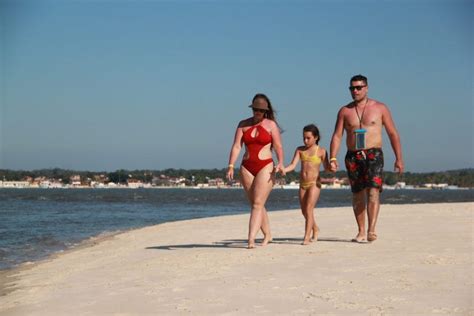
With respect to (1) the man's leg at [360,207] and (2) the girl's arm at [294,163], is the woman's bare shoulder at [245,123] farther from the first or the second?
(1) the man's leg at [360,207]

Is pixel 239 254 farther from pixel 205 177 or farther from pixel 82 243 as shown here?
pixel 205 177

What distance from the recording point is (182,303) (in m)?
5.40

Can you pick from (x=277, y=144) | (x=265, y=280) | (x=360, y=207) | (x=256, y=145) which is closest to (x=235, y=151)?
(x=256, y=145)

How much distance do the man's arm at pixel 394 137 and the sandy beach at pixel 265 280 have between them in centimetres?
99

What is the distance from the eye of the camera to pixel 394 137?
8.46 m

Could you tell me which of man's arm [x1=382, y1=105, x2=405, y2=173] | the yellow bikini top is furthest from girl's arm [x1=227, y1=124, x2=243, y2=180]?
man's arm [x1=382, y1=105, x2=405, y2=173]

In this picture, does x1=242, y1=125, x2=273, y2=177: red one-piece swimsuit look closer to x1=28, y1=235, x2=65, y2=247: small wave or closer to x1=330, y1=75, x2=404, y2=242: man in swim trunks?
x1=330, y1=75, x2=404, y2=242: man in swim trunks

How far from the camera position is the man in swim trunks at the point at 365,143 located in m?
8.30

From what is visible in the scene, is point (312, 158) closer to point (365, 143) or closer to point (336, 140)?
point (336, 140)

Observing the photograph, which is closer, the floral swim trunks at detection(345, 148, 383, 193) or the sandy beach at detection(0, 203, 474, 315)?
the sandy beach at detection(0, 203, 474, 315)

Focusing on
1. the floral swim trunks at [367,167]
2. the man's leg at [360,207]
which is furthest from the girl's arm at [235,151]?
the man's leg at [360,207]

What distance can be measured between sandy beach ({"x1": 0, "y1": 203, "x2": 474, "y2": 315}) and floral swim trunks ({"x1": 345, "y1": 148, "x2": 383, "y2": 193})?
2.54ft

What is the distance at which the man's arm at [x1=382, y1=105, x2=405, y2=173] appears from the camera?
842cm

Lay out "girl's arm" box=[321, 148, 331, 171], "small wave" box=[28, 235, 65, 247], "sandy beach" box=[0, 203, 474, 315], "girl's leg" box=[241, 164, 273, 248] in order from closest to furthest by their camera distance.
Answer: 1. "sandy beach" box=[0, 203, 474, 315]
2. "girl's leg" box=[241, 164, 273, 248]
3. "girl's arm" box=[321, 148, 331, 171]
4. "small wave" box=[28, 235, 65, 247]
